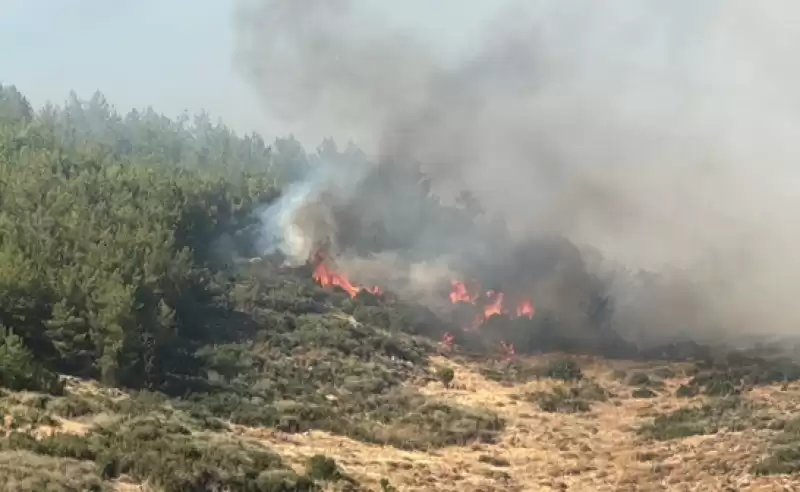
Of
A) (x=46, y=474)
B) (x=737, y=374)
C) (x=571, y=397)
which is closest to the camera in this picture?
(x=46, y=474)

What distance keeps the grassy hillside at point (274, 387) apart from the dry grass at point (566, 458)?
142 mm

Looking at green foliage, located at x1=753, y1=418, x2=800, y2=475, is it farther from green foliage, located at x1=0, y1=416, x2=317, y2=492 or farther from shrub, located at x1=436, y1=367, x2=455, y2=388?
shrub, located at x1=436, y1=367, x2=455, y2=388

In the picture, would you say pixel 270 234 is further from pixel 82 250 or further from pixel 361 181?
pixel 82 250

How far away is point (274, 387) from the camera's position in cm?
4188

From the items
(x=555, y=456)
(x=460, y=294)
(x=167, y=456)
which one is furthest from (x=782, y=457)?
(x=460, y=294)

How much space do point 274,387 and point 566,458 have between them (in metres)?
15.5

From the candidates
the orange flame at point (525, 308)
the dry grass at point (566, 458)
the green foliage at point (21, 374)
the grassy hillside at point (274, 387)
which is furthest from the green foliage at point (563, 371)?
the green foliage at point (21, 374)

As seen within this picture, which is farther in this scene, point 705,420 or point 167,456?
point 705,420

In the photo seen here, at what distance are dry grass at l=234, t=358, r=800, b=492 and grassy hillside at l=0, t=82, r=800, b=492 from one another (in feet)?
0.47

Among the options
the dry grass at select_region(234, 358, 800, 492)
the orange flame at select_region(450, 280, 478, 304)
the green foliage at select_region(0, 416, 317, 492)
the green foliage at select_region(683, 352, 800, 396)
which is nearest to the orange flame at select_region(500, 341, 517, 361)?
the orange flame at select_region(450, 280, 478, 304)

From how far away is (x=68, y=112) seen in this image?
147 m

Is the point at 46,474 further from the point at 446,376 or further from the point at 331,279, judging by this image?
the point at 331,279

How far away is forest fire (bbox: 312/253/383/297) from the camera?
72.9m

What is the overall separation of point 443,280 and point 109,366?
42.4 meters
